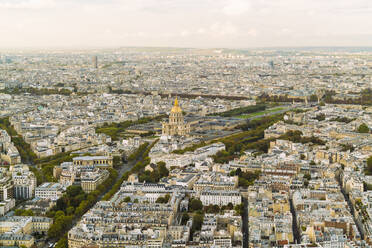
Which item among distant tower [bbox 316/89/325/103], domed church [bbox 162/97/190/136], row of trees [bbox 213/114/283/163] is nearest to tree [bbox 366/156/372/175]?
row of trees [bbox 213/114/283/163]

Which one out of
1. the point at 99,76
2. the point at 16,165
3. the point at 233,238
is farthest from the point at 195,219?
the point at 99,76

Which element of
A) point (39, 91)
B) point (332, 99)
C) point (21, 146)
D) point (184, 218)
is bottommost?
point (21, 146)

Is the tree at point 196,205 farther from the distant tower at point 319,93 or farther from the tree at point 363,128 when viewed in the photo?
the distant tower at point 319,93

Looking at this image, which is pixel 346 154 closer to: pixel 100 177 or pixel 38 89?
pixel 100 177

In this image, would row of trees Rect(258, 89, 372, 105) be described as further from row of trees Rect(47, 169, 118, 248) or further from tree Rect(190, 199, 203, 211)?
tree Rect(190, 199, 203, 211)

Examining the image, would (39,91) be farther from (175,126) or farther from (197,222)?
(197,222)

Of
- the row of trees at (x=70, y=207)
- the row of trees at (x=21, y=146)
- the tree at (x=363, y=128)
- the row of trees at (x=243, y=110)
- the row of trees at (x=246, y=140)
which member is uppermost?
the tree at (x=363, y=128)

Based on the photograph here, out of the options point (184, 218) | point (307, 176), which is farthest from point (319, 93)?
point (184, 218)

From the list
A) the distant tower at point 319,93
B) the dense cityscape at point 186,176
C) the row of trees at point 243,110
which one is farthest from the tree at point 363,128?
the distant tower at point 319,93
